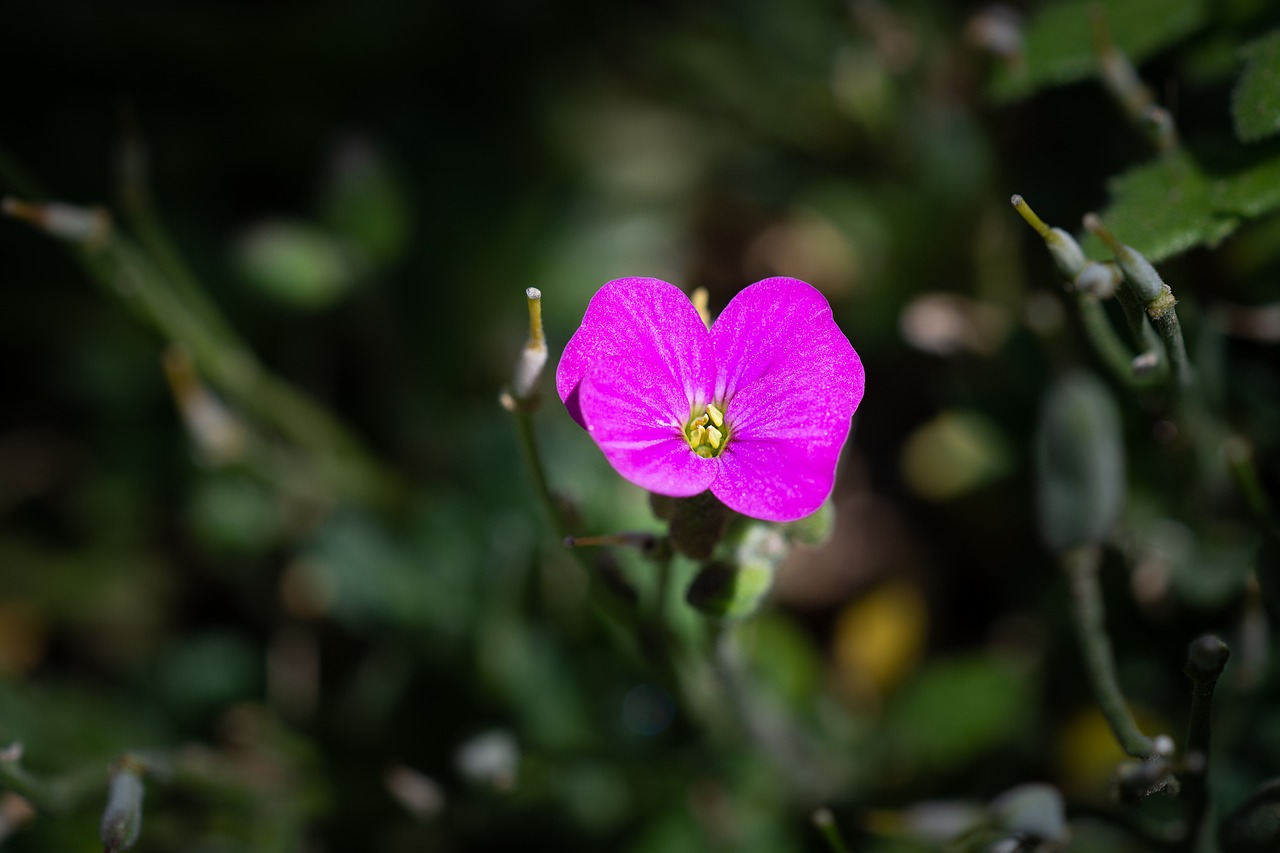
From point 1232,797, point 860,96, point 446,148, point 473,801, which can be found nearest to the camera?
point 1232,797

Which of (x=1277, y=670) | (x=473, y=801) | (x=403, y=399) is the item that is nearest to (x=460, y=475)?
(x=403, y=399)

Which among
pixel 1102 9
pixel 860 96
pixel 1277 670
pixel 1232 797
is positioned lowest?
pixel 1232 797

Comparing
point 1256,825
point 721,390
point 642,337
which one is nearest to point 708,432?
point 721,390

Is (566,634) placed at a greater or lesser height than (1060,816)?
greater

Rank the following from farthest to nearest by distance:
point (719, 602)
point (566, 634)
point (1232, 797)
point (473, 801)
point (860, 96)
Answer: point (860, 96) → point (566, 634) → point (473, 801) → point (1232, 797) → point (719, 602)

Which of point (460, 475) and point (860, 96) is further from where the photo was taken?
point (860, 96)

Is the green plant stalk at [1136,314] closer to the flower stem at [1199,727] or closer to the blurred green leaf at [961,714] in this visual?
the flower stem at [1199,727]

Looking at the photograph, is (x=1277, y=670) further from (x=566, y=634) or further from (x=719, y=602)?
(x=566, y=634)
